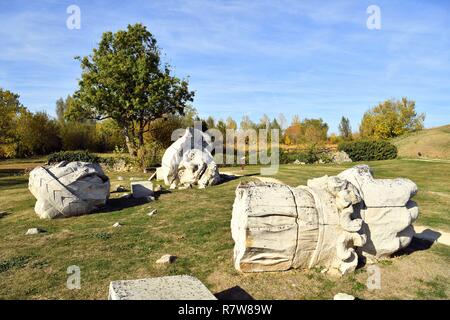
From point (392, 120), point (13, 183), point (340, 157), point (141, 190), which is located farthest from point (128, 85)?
point (392, 120)

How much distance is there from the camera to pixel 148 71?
90.8ft

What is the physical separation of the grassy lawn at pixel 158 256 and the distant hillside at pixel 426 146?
23.9 m

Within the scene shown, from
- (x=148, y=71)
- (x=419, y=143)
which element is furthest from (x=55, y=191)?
(x=419, y=143)

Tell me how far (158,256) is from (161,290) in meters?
2.63

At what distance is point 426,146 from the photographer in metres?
35.2

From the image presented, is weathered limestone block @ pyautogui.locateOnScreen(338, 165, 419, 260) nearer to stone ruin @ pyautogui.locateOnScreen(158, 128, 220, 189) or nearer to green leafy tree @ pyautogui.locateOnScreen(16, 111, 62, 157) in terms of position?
stone ruin @ pyautogui.locateOnScreen(158, 128, 220, 189)

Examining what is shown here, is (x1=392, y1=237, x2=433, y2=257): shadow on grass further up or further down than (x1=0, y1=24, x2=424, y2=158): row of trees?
further down

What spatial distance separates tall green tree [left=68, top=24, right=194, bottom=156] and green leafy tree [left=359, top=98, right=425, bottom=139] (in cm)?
2664

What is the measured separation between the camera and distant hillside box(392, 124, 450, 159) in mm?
33719

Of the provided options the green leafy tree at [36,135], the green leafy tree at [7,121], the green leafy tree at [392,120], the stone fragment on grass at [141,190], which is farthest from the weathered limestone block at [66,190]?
the green leafy tree at [392,120]

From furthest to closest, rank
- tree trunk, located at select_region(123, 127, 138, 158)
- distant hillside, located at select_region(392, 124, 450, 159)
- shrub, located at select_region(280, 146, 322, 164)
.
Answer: distant hillside, located at select_region(392, 124, 450, 159) < shrub, located at select_region(280, 146, 322, 164) < tree trunk, located at select_region(123, 127, 138, 158)

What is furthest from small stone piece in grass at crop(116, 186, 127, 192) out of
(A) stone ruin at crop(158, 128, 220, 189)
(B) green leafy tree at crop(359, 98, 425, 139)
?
(B) green leafy tree at crop(359, 98, 425, 139)
